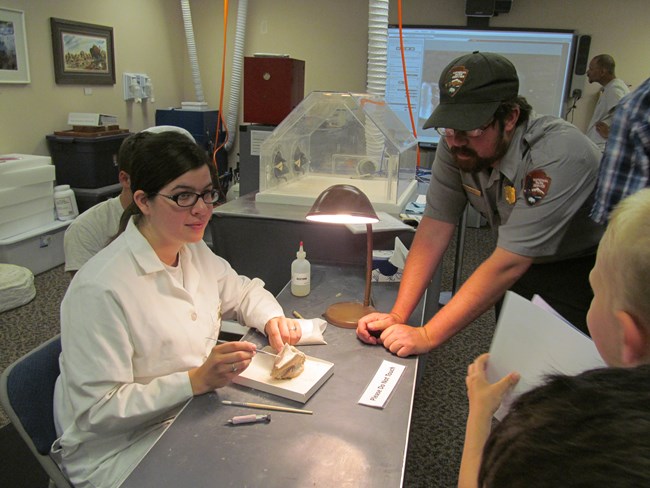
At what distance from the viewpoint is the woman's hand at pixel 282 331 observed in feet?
4.61

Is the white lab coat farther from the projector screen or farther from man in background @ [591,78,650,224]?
the projector screen

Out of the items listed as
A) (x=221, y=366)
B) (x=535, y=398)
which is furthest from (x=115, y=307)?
(x=535, y=398)

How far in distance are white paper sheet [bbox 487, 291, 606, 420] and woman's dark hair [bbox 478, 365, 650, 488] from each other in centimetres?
40

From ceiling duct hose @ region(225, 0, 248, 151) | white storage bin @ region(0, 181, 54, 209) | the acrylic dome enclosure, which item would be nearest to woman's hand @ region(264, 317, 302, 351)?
the acrylic dome enclosure

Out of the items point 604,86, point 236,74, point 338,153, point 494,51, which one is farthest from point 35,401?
point 604,86

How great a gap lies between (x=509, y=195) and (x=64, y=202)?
3440 millimetres

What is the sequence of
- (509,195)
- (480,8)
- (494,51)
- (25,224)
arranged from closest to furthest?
(509,195)
(25,224)
(480,8)
(494,51)

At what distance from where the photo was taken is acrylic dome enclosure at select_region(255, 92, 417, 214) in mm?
2613

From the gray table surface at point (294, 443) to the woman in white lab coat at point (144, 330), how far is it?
0.11 meters

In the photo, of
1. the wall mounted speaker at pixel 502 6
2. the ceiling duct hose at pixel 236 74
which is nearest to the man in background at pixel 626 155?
the wall mounted speaker at pixel 502 6

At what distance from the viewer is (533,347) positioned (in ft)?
3.04

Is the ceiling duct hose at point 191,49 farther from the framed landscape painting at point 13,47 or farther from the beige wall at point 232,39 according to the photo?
the framed landscape painting at point 13,47

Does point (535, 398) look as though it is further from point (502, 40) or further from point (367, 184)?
point (502, 40)

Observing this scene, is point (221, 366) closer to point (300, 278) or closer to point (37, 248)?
point (300, 278)
